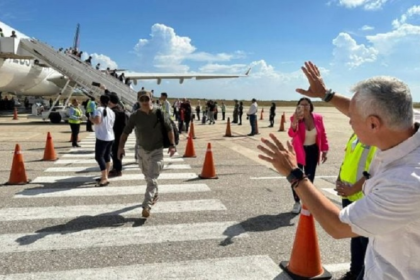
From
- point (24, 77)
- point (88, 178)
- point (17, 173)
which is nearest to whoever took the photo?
point (17, 173)

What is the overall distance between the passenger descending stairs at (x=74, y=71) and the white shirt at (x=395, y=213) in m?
19.5

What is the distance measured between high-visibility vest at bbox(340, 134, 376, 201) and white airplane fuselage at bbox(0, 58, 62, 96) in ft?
77.2

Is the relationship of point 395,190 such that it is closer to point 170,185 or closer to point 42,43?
point 170,185

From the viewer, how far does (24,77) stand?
26234mm

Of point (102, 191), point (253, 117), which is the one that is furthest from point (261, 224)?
point (253, 117)

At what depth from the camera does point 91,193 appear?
265 inches

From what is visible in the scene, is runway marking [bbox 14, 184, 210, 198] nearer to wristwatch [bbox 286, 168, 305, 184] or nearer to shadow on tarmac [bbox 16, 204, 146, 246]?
shadow on tarmac [bbox 16, 204, 146, 246]

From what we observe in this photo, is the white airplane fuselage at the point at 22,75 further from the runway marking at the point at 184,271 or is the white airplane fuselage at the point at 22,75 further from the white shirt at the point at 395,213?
the white shirt at the point at 395,213

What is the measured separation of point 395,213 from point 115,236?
3.85 meters

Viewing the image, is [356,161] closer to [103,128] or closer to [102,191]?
[102,191]

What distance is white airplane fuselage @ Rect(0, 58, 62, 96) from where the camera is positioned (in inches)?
909

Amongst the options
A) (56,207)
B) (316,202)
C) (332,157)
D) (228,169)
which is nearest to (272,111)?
(332,157)

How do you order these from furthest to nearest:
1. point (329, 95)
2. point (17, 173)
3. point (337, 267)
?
point (17, 173) < point (337, 267) < point (329, 95)

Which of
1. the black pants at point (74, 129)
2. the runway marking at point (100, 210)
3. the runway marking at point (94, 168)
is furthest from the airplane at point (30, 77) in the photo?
the runway marking at point (100, 210)
